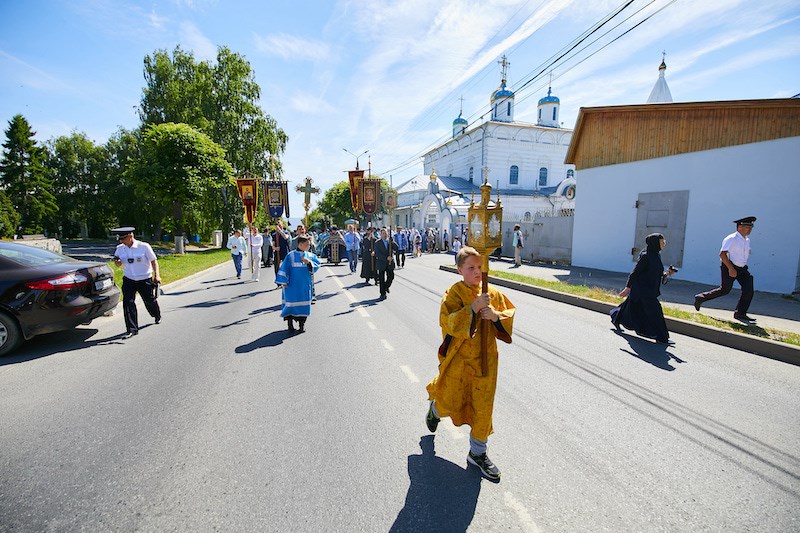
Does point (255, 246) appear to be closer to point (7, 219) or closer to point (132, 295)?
point (132, 295)

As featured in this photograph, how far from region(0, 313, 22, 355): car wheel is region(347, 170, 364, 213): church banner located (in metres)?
14.8

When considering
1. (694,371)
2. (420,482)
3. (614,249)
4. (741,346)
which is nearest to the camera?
(420,482)

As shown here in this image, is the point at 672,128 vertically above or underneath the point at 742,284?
above

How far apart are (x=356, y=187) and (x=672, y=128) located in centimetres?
1345

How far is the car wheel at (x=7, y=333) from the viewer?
16.7 ft

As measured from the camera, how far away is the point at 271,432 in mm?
3240

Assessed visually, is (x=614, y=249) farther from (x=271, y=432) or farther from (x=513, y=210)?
(x=513, y=210)

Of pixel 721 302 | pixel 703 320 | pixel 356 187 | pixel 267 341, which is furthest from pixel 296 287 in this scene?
pixel 356 187

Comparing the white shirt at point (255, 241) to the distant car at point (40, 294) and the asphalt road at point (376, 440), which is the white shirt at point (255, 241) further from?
the asphalt road at point (376, 440)

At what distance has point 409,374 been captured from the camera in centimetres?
458

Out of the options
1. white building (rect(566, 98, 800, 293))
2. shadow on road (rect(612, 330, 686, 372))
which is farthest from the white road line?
white building (rect(566, 98, 800, 293))

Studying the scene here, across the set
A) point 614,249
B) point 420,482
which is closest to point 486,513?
point 420,482

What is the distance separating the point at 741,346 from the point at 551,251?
44.3 feet

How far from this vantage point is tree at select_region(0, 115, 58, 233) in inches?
1563
